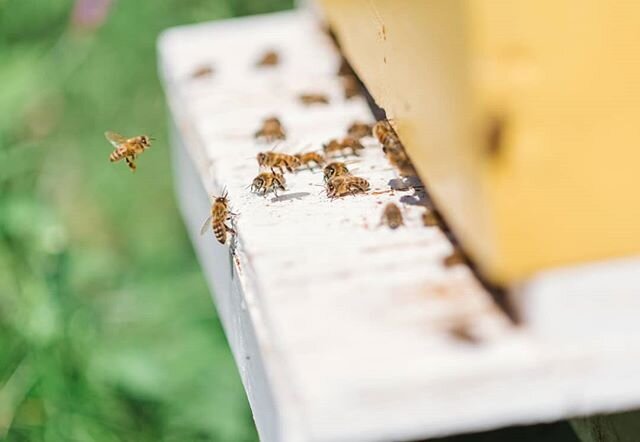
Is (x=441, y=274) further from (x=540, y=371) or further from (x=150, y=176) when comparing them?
(x=150, y=176)

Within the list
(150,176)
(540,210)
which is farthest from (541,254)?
(150,176)

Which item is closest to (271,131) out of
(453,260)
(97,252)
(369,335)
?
(453,260)

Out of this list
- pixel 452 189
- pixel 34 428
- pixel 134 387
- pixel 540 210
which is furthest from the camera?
pixel 134 387

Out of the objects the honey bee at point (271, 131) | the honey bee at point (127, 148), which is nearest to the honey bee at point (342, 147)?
the honey bee at point (271, 131)

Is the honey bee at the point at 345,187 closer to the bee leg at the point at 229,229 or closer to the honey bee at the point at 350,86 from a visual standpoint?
the bee leg at the point at 229,229

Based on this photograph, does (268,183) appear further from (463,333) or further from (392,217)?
(463,333)
